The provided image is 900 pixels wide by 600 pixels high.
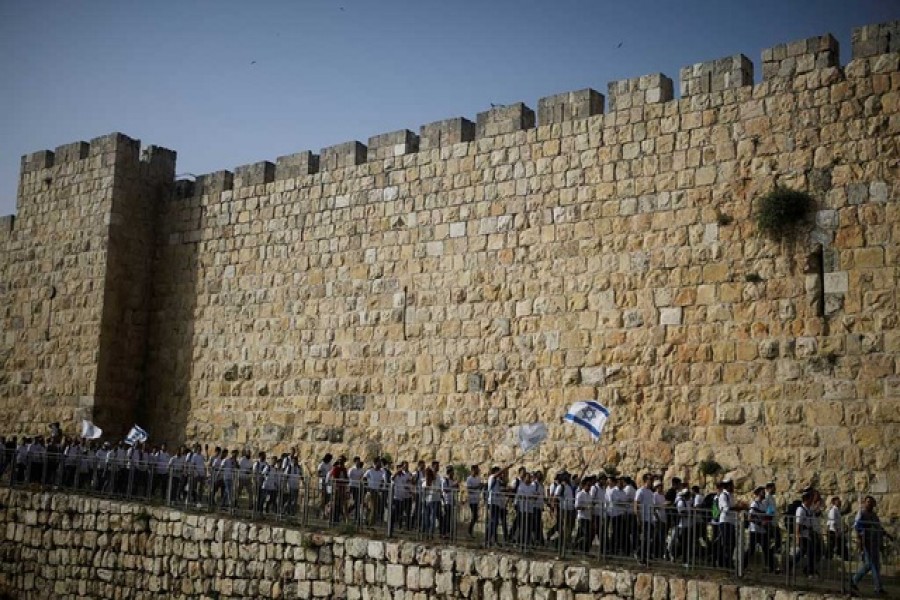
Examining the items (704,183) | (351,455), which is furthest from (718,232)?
(351,455)

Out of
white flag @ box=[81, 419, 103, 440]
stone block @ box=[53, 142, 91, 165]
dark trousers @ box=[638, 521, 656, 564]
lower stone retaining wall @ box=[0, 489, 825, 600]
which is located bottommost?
lower stone retaining wall @ box=[0, 489, 825, 600]

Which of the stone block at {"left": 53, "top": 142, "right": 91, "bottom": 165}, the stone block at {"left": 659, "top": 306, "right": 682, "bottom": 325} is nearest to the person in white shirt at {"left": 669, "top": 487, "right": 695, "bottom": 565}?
the stone block at {"left": 659, "top": 306, "right": 682, "bottom": 325}

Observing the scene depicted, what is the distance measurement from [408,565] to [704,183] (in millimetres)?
6012

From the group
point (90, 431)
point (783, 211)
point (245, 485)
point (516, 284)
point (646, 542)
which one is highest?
point (783, 211)

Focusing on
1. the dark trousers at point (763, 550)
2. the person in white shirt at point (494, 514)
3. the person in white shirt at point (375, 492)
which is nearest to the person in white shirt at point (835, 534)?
the dark trousers at point (763, 550)

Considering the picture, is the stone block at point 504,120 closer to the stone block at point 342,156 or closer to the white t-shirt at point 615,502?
the stone block at point 342,156

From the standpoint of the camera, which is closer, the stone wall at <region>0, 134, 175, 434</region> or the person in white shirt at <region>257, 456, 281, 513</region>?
the person in white shirt at <region>257, 456, 281, 513</region>

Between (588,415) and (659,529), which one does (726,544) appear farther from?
(588,415)

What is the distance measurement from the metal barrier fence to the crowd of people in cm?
2

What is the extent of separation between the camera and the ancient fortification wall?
11859 mm

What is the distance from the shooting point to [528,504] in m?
11.2

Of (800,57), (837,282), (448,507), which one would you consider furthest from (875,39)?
(448,507)

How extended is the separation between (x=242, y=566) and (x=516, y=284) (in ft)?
17.4

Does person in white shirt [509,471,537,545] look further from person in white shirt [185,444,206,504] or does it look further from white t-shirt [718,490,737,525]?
person in white shirt [185,444,206,504]
